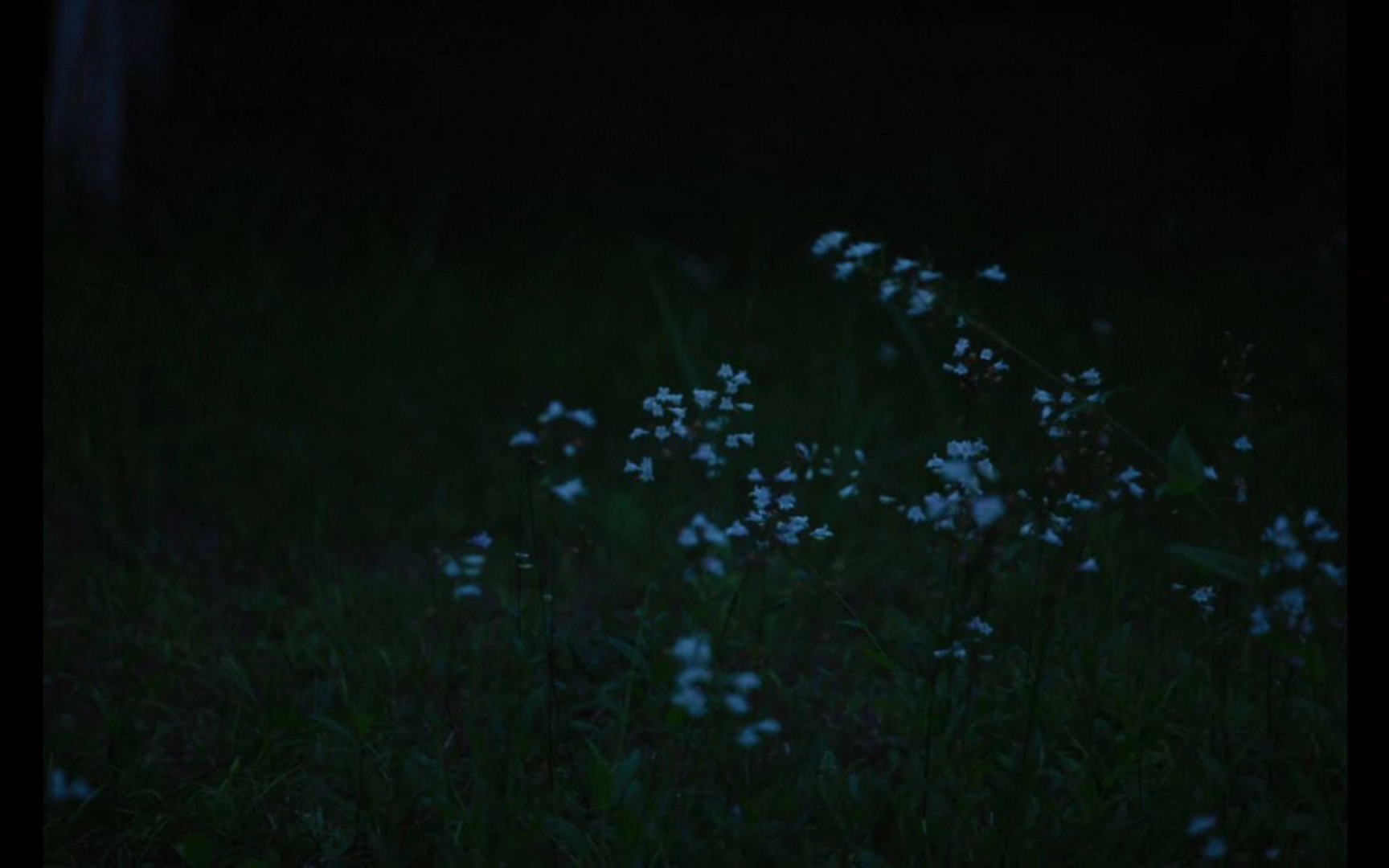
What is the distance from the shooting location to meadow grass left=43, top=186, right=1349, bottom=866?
7.39 feet

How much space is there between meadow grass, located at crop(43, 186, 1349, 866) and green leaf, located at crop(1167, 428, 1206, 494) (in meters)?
0.02

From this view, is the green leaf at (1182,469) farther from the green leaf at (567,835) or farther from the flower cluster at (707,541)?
the green leaf at (567,835)

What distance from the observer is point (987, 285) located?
16.8ft

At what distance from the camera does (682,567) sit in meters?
3.37

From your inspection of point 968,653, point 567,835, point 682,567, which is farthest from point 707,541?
point 567,835

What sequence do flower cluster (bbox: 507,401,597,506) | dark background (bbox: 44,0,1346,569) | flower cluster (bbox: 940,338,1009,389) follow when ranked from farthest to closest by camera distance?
dark background (bbox: 44,0,1346,569), flower cluster (bbox: 940,338,1009,389), flower cluster (bbox: 507,401,597,506)

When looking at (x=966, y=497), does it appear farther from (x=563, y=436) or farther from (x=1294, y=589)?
(x=563, y=436)

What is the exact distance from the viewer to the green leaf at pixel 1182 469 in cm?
217

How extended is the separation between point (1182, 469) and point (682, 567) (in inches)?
54.9

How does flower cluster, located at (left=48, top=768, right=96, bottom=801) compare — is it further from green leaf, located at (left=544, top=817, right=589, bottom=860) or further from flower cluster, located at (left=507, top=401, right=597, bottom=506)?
flower cluster, located at (left=507, top=401, right=597, bottom=506)

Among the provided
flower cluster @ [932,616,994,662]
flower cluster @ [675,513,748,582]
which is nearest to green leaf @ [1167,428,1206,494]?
flower cluster @ [932,616,994,662]

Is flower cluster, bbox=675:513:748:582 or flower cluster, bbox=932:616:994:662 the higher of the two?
flower cluster, bbox=675:513:748:582

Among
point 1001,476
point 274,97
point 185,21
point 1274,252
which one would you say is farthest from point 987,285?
point 185,21

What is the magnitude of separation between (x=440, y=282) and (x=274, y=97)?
3635mm
